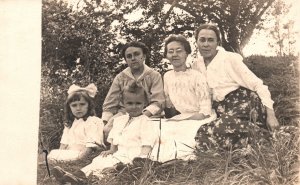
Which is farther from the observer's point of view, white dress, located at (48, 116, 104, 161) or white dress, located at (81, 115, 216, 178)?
white dress, located at (48, 116, 104, 161)

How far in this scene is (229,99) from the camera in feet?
10.2

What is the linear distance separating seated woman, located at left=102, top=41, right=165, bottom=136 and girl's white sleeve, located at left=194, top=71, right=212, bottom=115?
217mm

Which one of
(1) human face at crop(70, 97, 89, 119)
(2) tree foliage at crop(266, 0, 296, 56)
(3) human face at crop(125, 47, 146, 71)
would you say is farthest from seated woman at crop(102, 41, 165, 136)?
(2) tree foliage at crop(266, 0, 296, 56)

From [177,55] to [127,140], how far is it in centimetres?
58

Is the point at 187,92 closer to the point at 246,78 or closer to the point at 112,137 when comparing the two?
the point at 246,78

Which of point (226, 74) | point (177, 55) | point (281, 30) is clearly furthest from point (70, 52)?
point (281, 30)

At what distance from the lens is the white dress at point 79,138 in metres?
3.29

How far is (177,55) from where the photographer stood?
10.5 feet

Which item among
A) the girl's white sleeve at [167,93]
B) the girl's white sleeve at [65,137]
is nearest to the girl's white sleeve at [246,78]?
the girl's white sleeve at [167,93]

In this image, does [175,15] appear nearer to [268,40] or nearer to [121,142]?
[268,40]

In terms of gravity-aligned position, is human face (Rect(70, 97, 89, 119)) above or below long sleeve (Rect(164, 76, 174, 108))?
below

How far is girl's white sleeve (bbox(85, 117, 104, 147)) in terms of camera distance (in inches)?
129

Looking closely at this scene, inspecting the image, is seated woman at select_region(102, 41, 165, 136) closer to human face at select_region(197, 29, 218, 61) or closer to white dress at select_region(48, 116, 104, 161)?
white dress at select_region(48, 116, 104, 161)

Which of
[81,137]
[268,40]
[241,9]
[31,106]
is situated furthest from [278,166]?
[31,106]
